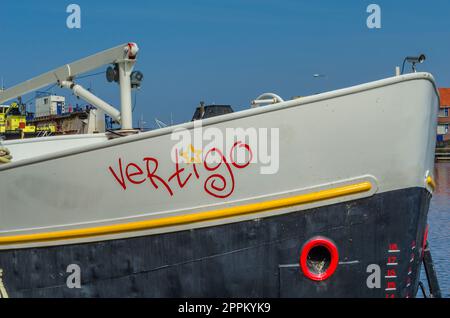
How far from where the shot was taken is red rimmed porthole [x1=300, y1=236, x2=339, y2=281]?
270 inches

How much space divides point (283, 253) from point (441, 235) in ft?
57.1

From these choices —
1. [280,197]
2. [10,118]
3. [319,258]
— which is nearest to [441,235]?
[319,258]

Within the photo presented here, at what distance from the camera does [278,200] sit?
6887mm

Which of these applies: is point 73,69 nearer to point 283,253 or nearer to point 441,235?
point 283,253

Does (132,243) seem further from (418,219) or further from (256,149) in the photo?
(418,219)

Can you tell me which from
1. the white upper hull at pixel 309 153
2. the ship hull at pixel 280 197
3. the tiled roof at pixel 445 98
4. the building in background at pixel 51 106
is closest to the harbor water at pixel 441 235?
the ship hull at pixel 280 197

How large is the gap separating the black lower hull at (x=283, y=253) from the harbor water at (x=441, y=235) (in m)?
7.16

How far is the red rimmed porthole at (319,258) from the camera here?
22.5ft

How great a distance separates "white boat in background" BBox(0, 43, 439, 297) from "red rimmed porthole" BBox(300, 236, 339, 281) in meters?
0.01

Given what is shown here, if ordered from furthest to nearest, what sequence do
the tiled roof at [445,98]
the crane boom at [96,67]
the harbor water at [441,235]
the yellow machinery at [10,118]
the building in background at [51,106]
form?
the tiled roof at [445,98] < the building in background at [51,106] < the yellow machinery at [10,118] < the harbor water at [441,235] < the crane boom at [96,67]

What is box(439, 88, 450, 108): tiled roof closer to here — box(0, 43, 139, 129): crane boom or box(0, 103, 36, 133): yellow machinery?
box(0, 103, 36, 133): yellow machinery

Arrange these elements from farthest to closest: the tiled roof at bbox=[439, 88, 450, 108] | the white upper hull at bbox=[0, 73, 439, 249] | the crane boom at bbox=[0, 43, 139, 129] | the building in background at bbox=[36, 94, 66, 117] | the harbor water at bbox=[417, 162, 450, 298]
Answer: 1. the tiled roof at bbox=[439, 88, 450, 108]
2. the building in background at bbox=[36, 94, 66, 117]
3. the harbor water at bbox=[417, 162, 450, 298]
4. the crane boom at bbox=[0, 43, 139, 129]
5. the white upper hull at bbox=[0, 73, 439, 249]

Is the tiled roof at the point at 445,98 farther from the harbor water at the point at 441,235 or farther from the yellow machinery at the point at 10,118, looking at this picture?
the yellow machinery at the point at 10,118

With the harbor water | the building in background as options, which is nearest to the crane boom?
the harbor water
